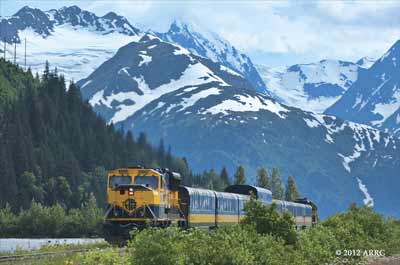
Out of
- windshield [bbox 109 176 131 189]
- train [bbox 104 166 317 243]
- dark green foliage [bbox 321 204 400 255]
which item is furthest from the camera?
dark green foliage [bbox 321 204 400 255]

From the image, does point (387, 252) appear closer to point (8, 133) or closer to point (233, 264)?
point (233, 264)

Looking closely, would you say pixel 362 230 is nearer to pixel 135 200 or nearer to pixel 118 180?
pixel 135 200

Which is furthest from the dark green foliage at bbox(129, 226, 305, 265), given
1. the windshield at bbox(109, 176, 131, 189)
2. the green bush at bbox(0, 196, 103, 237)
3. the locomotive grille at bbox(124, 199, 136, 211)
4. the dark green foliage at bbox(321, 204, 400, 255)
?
the green bush at bbox(0, 196, 103, 237)

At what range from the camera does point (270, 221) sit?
4641 centimetres

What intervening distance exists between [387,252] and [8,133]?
136m

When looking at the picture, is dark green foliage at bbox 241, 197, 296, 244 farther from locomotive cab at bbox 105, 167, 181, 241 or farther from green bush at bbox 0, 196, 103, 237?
green bush at bbox 0, 196, 103, 237

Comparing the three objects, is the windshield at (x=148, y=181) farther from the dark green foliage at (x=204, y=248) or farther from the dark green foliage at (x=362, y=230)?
the dark green foliage at (x=204, y=248)

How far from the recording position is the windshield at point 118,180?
56.8 meters

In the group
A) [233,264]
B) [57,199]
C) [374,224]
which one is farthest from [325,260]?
[57,199]

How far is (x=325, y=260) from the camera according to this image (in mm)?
48688

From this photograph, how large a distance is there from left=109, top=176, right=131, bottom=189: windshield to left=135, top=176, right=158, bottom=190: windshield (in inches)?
22.5

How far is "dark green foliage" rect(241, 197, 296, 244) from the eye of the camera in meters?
46.4

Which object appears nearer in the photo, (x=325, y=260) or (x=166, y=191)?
(x=325, y=260)

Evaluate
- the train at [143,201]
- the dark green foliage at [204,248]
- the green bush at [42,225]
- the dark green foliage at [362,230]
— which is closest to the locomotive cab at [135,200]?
the train at [143,201]
